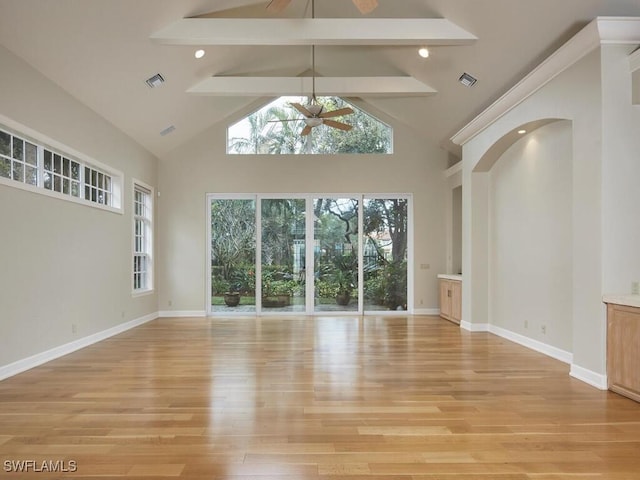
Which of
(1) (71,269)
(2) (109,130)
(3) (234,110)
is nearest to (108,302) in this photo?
(1) (71,269)

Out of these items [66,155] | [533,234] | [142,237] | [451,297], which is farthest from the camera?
[142,237]

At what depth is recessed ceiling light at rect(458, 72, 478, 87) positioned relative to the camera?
5422mm

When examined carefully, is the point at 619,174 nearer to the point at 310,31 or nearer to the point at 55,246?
the point at 310,31

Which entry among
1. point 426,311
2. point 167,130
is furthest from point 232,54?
point 426,311

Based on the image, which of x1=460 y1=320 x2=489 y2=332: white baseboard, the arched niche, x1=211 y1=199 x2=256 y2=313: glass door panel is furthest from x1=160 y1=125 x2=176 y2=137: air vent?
x1=460 y1=320 x2=489 y2=332: white baseboard

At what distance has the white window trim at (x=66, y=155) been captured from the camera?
402 cm

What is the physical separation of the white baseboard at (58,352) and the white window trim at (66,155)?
66.6 inches

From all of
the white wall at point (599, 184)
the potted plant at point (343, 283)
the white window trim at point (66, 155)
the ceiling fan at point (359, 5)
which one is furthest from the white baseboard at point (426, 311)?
the ceiling fan at point (359, 5)

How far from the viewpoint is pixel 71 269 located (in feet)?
16.4

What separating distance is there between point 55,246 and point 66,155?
3.68ft

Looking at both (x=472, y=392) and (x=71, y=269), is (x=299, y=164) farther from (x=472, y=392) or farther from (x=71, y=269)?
(x=472, y=392)

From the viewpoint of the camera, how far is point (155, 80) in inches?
214

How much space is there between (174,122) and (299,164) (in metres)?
2.40

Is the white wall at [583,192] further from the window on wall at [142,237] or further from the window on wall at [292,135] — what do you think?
the window on wall at [142,237]
